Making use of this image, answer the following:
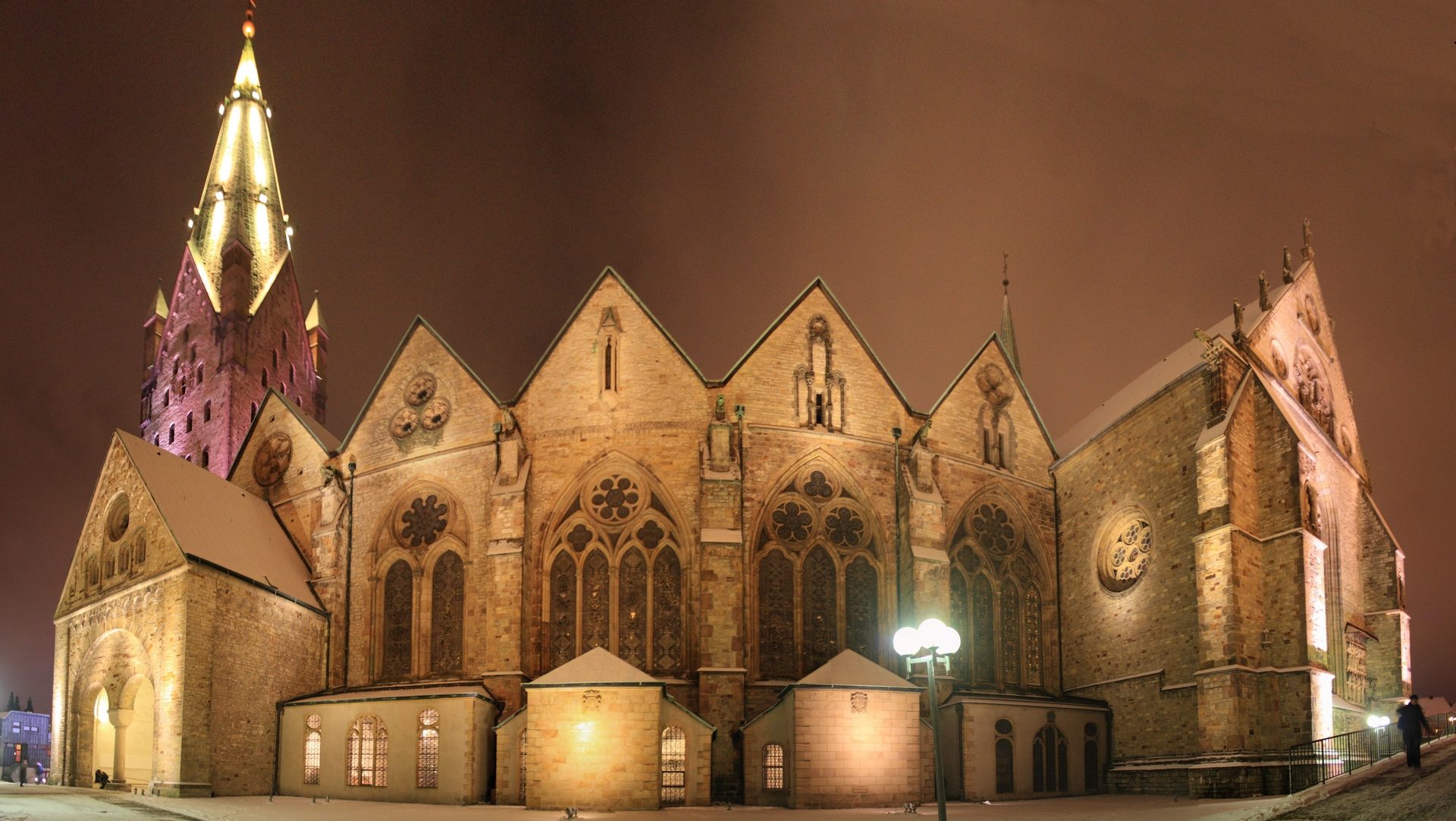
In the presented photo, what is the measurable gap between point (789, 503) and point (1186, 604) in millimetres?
9783

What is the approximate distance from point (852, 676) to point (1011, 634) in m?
8.39

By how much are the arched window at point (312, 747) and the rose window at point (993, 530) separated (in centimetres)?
1773

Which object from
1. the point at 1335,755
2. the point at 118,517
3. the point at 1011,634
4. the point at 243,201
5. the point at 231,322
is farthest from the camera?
the point at 243,201

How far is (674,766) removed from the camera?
27.8m

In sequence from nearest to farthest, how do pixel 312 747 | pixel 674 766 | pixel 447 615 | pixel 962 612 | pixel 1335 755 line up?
pixel 1335 755 < pixel 674 766 < pixel 312 747 < pixel 447 615 < pixel 962 612

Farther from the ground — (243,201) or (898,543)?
(243,201)

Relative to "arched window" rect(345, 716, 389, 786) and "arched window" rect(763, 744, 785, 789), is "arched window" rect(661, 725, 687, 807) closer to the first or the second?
"arched window" rect(763, 744, 785, 789)

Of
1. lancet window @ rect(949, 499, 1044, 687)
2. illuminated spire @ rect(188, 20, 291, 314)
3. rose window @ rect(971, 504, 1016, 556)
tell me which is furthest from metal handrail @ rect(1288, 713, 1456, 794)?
illuminated spire @ rect(188, 20, 291, 314)

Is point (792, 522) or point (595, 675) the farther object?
point (792, 522)

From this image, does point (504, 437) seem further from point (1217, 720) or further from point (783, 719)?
point (1217, 720)

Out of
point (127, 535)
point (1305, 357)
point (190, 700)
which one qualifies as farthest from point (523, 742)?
point (1305, 357)

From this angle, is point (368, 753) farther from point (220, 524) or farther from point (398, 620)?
point (220, 524)

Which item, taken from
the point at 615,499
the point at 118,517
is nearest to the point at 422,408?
the point at 615,499

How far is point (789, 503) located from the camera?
32.6m
